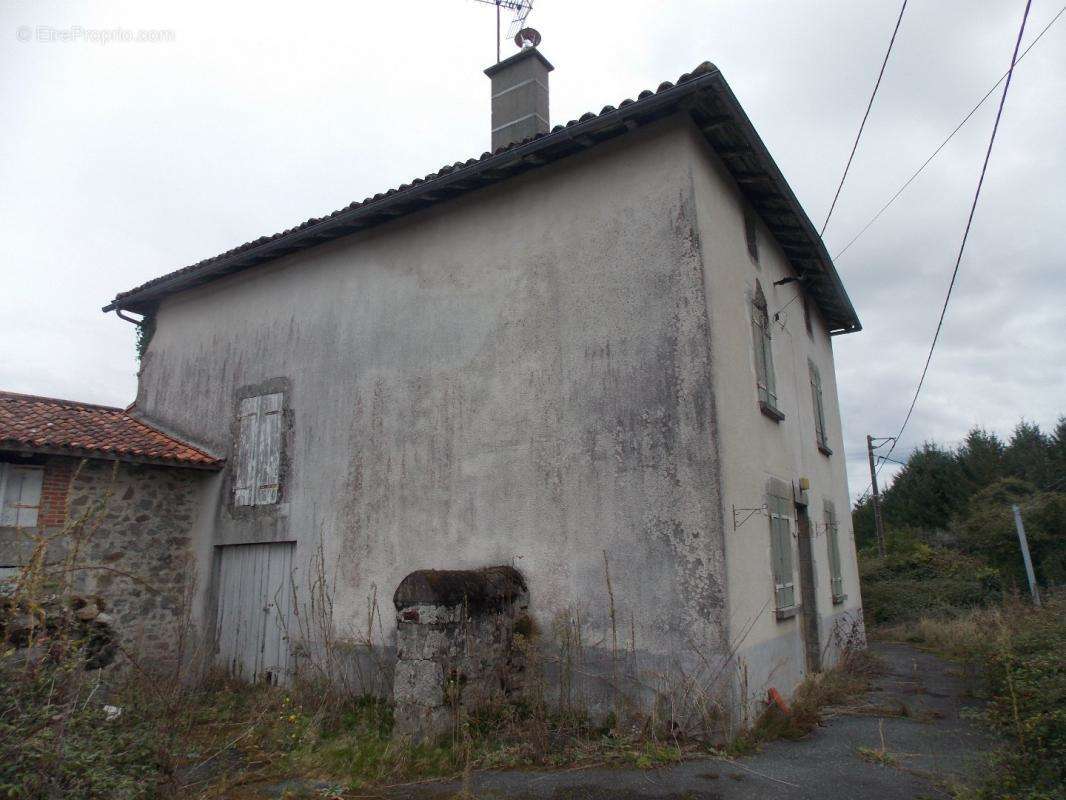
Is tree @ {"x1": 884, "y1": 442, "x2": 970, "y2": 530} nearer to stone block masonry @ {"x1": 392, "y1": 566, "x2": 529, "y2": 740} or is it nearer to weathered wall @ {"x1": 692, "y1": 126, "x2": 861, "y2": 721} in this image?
weathered wall @ {"x1": 692, "y1": 126, "x2": 861, "y2": 721}

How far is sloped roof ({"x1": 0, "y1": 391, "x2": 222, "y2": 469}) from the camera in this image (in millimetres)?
7559

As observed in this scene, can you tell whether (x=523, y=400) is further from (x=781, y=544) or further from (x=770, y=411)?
(x=781, y=544)

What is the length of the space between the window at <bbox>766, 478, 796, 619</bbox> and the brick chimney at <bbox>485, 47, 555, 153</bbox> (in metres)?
5.57

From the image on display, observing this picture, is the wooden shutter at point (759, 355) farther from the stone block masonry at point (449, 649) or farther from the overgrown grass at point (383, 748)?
the overgrown grass at point (383, 748)

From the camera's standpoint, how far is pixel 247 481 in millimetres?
8859

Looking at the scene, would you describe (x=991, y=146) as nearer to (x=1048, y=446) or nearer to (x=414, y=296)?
(x=414, y=296)

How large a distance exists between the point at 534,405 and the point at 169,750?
3985mm

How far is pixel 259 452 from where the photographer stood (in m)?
8.84

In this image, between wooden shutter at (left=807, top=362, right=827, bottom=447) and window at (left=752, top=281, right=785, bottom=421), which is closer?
window at (left=752, top=281, right=785, bottom=421)

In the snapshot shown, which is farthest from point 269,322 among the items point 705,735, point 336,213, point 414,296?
point 705,735

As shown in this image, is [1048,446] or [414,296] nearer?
[414,296]

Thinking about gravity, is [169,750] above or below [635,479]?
below

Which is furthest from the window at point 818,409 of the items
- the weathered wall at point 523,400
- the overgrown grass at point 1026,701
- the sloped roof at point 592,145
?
the weathered wall at point 523,400

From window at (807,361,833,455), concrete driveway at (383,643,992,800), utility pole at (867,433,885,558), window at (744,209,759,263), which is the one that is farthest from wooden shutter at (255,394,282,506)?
utility pole at (867,433,885,558)
